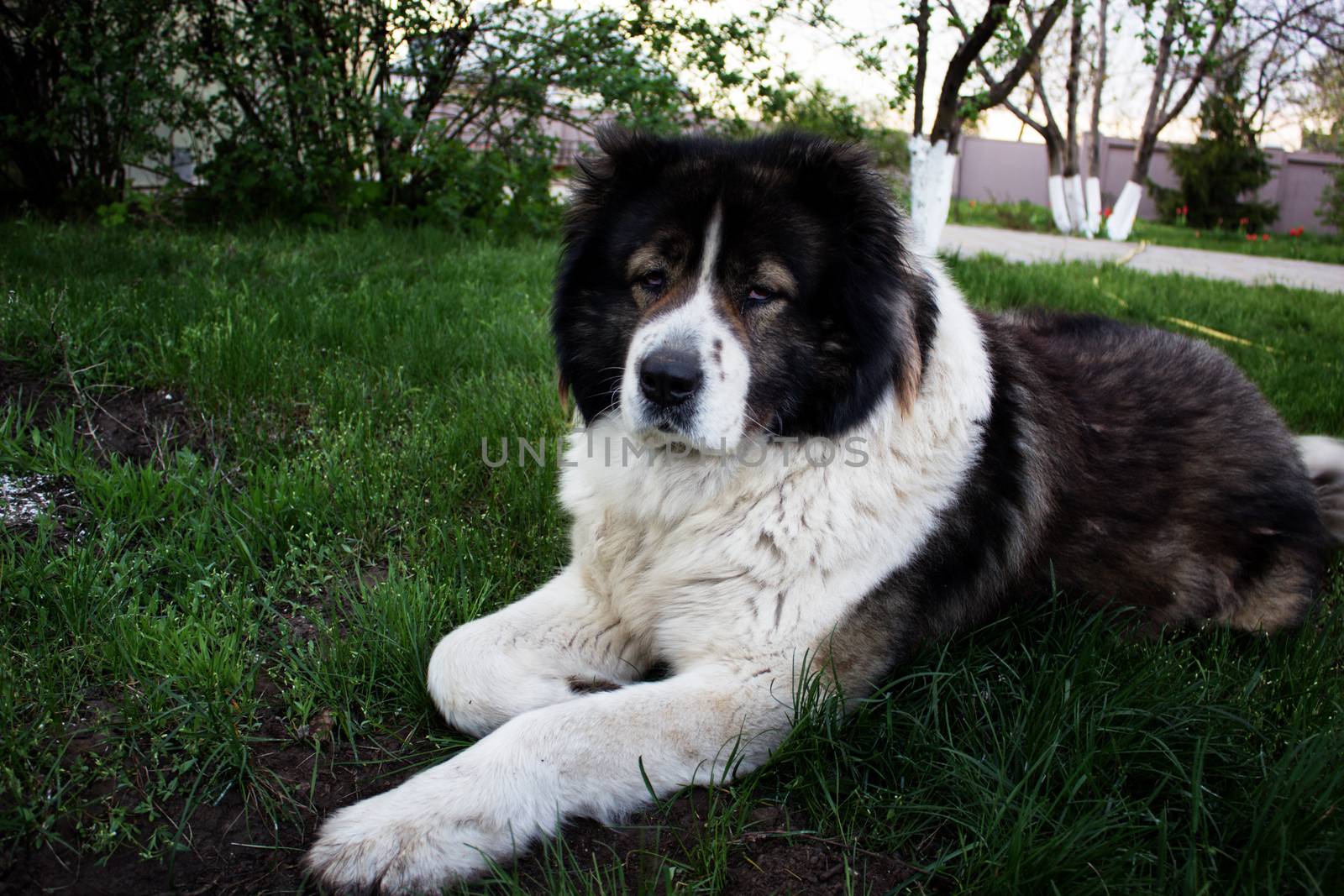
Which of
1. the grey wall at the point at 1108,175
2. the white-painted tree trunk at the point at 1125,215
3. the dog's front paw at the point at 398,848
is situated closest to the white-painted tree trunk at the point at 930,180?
the dog's front paw at the point at 398,848

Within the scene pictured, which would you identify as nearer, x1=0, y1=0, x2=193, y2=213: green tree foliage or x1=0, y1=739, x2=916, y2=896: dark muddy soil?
x1=0, y1=739, x2=916, y2=896: dark muddy soil

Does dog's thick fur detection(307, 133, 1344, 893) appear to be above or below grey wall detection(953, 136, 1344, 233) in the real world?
below

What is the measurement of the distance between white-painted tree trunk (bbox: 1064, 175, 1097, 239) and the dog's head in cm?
1777

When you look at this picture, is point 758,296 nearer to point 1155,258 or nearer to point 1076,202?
point 1155,258

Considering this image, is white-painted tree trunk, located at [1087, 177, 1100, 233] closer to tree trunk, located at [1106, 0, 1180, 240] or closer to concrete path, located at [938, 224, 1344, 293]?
tree trunk, located at [1106, 0, 1180, 240]

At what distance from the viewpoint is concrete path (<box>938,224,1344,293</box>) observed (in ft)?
33.4

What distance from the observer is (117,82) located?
6.80 meters

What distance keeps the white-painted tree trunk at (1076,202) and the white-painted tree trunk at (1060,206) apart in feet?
0.42

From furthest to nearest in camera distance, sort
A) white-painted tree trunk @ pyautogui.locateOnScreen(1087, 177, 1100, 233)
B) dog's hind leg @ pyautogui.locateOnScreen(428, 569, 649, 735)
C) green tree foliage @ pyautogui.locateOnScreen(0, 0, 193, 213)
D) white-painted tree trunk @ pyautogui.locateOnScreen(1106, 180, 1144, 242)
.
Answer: white-painted tree trunk @ pyautogui.locateOnScreen(1087, 177, 1100, 233)
white-painted tree trunk @ pyautogui.locateOnScreen(1106, 180, 1144, 242)
green tree foliage @ pyautogui.locateOnScreen(0, 0, 193, 213)
dog's hind leg @ pyautogui.locateOnScreen(428, 569, 649, 735)

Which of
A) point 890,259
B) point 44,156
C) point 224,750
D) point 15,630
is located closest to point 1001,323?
point 890,259

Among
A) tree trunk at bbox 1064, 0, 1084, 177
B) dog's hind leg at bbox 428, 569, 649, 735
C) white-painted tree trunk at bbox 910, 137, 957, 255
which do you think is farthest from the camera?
tree trunk at bbox 1064, 0, 1084, 177

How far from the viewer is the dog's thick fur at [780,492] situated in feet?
7.22

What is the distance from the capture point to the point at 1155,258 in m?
12.6

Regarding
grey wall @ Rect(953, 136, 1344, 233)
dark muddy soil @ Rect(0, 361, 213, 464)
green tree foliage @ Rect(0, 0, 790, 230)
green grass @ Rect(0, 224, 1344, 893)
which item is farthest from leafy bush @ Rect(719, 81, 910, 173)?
grey wall @ Rect(953, 136, 1344, 233)
